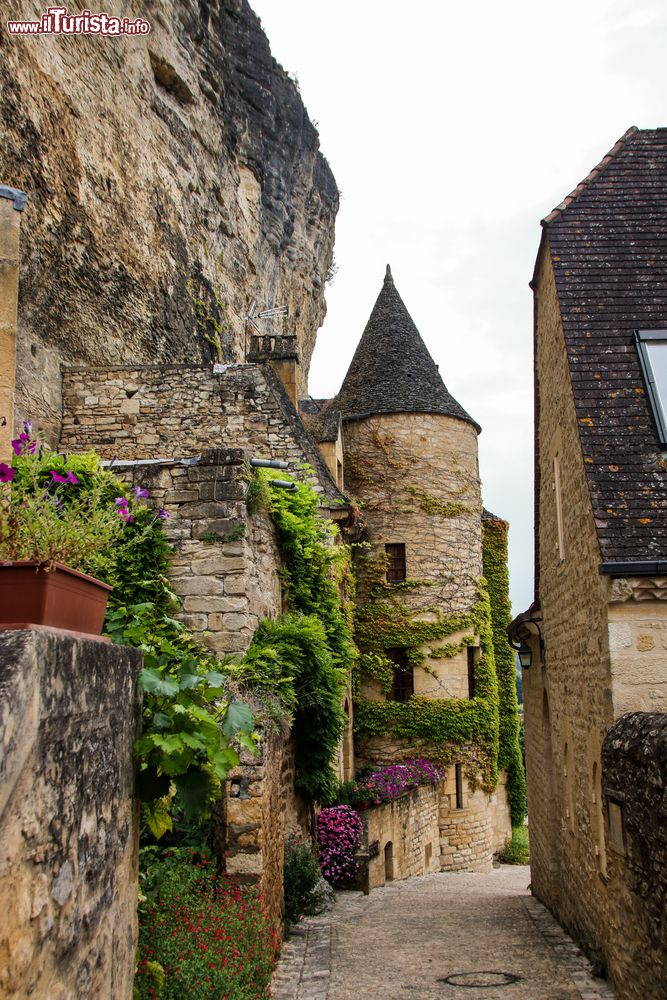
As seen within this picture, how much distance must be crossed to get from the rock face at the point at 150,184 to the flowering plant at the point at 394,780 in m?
7.39

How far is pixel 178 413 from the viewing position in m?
11.1

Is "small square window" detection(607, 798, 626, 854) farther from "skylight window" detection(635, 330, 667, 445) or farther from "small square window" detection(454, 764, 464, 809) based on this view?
"small square window" detection(454, 764, 464, 809)

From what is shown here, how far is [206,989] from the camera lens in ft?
13.8

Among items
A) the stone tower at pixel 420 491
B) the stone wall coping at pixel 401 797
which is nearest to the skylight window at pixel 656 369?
the stone wall coping at pixel 401 797

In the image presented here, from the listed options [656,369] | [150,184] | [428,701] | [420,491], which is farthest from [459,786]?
[150,184]

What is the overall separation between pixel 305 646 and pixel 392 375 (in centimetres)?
1231

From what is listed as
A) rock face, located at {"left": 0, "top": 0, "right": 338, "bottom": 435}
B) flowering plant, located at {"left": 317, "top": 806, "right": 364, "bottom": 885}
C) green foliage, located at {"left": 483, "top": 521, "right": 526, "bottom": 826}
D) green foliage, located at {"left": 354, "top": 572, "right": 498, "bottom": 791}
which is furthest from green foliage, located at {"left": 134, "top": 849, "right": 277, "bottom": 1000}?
green foliage, located at {"left": 483, "top": 521, "right": 526, "bottom": 826}

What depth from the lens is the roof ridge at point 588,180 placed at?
27.8 ft

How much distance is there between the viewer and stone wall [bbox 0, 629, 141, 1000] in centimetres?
233

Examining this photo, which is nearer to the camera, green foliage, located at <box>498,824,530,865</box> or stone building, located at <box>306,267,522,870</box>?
stone building, located at <box>306,267,522,870</box>

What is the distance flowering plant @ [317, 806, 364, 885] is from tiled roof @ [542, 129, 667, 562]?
6.37 meters

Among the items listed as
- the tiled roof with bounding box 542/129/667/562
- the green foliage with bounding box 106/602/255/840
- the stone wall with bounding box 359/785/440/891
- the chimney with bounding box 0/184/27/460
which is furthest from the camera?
the stone wall with bounding box 359/785/440/891

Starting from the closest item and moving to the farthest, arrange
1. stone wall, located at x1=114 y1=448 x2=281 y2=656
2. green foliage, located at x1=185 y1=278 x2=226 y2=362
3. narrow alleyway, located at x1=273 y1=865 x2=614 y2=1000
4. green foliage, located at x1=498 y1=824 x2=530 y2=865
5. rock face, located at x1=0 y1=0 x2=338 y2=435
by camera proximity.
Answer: narrow alleyway, located at x1=273 y1=865 x2=614 y2=1000 → stone wall, located at x1=114 y1=448 x2=281 y2=656 → rock face, located at x1=0 y1=0 x2=338 y2=435 → green foliage, located at x1=185 y1=278 x2=226 y2=362 → green foliage, located at x1=498 y1=824 x2=530 y2=865

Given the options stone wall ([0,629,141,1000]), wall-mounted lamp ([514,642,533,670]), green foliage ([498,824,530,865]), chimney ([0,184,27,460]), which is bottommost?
green foliage ([498,824,530,865])
